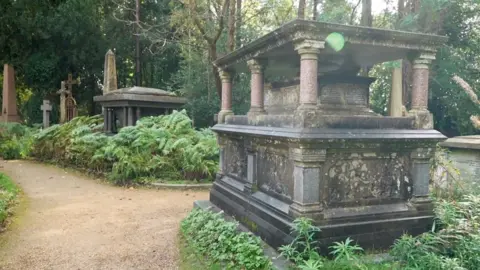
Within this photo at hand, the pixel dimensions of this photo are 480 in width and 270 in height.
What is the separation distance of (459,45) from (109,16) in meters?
17.8

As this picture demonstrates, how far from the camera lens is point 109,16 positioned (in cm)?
2106

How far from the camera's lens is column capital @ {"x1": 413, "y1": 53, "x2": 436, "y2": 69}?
4.24m

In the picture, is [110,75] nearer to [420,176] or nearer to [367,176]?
[367,176]

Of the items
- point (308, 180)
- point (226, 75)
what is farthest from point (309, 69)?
point (226, 75)

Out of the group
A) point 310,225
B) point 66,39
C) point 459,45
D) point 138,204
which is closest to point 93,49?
point 66,39

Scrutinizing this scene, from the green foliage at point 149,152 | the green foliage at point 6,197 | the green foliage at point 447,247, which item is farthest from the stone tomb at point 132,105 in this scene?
the green foliage at point 447,247

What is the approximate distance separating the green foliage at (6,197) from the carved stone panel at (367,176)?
197 inches

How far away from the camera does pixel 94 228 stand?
562 centimetres

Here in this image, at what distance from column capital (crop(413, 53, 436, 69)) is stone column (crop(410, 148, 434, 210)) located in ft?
3.23

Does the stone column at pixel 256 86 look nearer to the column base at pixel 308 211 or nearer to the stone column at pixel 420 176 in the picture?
the column base at pixel 308 211

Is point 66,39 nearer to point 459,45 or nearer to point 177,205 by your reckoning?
point 177,205

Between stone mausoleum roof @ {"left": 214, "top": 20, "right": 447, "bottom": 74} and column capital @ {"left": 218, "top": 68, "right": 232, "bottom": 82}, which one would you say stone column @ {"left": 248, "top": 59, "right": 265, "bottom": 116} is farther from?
column capital @ {"left": 218, "top": 68, "right": 232, "bottom": 82}

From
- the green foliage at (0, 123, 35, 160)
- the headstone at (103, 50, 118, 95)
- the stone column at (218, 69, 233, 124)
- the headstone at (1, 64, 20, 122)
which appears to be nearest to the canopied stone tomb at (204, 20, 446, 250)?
the stone column at (218, 69, 233, 124)

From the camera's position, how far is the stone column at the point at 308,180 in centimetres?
371
